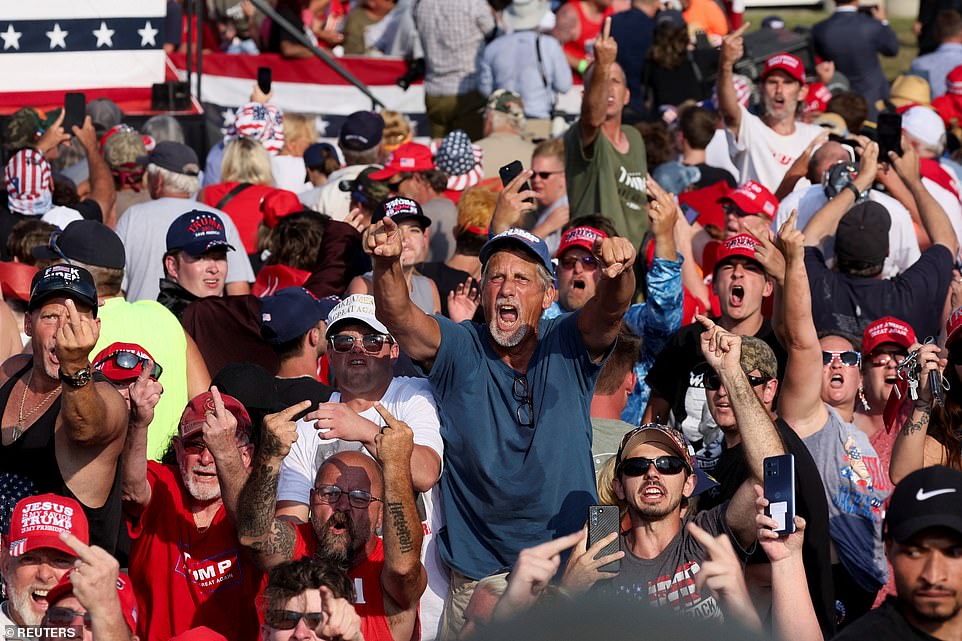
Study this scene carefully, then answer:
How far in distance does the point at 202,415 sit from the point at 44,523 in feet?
2.69

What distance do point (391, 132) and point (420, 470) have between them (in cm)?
601

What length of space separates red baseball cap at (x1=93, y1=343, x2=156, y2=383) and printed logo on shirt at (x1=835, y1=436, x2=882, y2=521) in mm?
2620

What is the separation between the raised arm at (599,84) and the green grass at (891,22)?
995 centimetres

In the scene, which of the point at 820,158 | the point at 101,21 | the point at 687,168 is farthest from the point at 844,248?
the point at 101,21

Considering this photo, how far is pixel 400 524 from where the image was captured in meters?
4.98

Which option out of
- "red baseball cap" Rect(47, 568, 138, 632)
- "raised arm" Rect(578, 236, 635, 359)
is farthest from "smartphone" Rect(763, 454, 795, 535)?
"red baseball cap" Rect(47, 568, 138, 632)

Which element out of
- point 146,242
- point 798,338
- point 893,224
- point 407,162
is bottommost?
point 798,338

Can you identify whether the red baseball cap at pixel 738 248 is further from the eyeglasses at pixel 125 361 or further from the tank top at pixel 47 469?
the tank top at pixel 47 469

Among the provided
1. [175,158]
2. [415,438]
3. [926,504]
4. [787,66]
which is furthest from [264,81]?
[926,504]

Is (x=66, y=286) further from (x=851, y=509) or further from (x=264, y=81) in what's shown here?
(x=264, y=81)

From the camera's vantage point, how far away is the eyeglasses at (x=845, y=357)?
6.55m

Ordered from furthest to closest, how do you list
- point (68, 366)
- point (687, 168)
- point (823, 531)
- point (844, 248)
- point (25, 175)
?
point (687, 168)
point (25, 175)
point (844, 248)
point (823, 531)
point (68, 366)

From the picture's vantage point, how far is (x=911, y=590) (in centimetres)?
395

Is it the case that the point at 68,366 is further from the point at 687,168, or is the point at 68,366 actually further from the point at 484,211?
the point at 687,168
